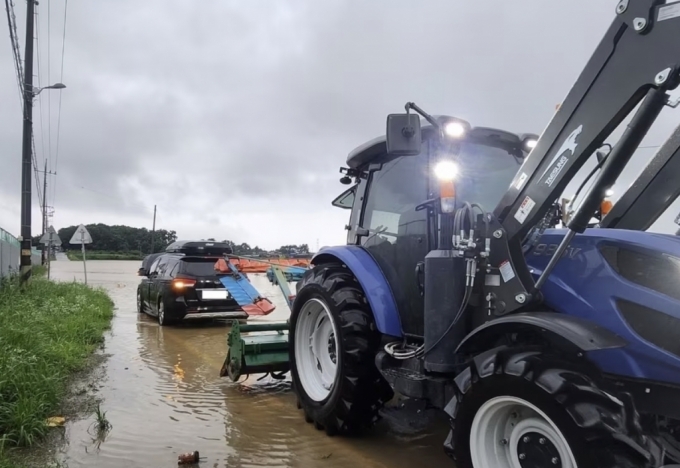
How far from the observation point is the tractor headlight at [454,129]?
3.86 m

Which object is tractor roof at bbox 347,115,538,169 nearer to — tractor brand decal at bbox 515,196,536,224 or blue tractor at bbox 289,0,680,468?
blue tractor at bbox 289,0,680,468

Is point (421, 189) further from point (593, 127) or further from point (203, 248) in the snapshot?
point (203, 248)

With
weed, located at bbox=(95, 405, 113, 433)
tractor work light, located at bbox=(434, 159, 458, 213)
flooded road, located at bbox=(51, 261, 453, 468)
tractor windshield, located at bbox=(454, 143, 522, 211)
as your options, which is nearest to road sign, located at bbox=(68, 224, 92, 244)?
flooded road, located at bbox=(51, 261, 453, 468)

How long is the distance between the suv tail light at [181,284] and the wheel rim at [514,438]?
9714 mm

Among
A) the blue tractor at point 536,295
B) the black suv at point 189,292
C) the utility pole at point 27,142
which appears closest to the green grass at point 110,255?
the utility pole at point 27,142

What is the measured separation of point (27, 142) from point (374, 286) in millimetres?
11920

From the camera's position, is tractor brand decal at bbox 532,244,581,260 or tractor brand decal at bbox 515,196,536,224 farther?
tractor brand decal at bbox 515,196,536,224

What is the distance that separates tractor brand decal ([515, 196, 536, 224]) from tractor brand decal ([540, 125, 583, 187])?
0.49 feet

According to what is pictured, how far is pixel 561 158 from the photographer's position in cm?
308

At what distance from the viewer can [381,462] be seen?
411 centimetres

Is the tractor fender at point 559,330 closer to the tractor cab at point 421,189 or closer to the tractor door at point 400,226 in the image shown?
the tractor cab at point 421,189

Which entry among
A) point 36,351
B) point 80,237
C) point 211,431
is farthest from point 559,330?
point 80,237

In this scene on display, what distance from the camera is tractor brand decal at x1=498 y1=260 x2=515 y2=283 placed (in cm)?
319

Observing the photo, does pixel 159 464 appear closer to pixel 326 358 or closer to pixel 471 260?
pixel 326 358
